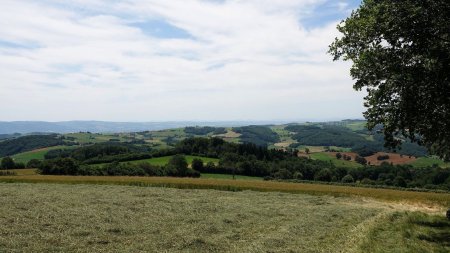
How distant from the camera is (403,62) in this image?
2361 centimetres

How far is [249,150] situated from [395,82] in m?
123

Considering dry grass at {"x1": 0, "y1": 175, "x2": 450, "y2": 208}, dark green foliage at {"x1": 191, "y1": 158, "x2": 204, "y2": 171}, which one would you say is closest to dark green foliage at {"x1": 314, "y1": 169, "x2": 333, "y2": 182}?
dark green foliage at {"x1": 191, "y1": 158, "x2": 204, "y2": 171}

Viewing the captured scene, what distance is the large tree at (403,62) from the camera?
21.4m

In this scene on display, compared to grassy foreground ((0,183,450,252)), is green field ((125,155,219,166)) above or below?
below

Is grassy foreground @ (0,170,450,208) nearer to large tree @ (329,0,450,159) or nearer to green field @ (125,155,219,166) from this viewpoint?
large tree @ (329,0,450,159)

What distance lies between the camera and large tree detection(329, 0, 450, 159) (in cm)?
2141

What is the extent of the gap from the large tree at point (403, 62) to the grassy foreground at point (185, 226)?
731 cm

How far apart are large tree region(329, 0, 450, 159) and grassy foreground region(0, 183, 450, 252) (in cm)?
731

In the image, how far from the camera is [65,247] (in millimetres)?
17656

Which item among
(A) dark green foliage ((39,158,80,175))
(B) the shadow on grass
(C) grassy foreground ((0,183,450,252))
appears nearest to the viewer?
(C) grassy foreground ((0,183,450,252))

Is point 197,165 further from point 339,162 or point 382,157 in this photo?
point 382,157

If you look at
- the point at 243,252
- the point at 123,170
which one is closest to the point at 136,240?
the point at 243,252

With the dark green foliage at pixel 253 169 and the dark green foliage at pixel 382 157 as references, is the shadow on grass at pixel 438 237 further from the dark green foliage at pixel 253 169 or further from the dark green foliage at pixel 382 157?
the dark green foliage at pixel 382 157

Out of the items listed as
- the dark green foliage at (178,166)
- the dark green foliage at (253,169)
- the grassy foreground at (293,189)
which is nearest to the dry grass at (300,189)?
the grassy foreground at (293,189)
